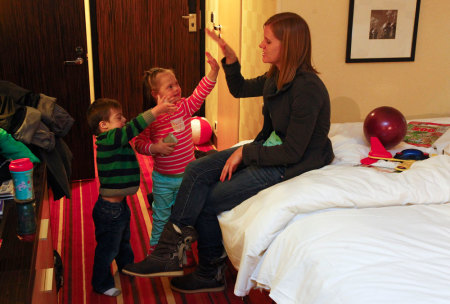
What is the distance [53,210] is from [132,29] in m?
2.02

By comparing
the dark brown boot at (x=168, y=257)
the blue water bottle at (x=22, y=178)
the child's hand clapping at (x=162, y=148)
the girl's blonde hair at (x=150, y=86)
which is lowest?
the dark brown boot at (x=168, y=257)

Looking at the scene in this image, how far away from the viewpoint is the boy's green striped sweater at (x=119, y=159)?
6.40 feet

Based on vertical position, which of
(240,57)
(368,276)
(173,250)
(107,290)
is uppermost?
(240,57)

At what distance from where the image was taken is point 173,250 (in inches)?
76.5

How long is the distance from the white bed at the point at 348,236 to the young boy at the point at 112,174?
46 centimetres

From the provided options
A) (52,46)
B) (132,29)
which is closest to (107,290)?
(52,46)

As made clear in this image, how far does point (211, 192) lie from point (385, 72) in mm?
1471

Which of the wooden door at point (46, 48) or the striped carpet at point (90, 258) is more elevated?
the wooden door at point (46, 48)

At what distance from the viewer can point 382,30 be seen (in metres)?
2.72

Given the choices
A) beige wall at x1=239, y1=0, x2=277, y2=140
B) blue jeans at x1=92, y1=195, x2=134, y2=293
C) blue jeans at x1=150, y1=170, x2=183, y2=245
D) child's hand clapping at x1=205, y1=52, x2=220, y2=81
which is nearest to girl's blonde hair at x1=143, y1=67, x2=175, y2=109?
child's hand clapping at x1=205, y1=52, x2=220, y2=81

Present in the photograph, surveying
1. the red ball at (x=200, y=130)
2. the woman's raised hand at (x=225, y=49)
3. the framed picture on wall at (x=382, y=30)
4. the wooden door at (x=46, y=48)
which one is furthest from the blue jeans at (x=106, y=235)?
the red ball at (x=200, y=130)

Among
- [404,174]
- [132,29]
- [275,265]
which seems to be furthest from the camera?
[132,29]

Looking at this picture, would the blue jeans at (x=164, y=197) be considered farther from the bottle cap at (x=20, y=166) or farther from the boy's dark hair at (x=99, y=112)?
the bottle cap at (x=20, y=166)

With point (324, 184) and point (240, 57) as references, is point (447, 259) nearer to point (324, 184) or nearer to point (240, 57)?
point (324, 184)
